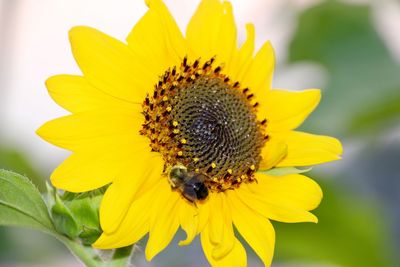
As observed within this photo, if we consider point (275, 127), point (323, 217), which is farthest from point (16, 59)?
point (275, 127)

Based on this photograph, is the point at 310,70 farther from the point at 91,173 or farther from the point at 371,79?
the point at 91,173

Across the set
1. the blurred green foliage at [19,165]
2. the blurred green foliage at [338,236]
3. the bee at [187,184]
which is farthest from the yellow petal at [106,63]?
the blurred green foliage at [19,165]

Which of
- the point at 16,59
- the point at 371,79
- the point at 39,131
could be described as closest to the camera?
the point at 39,131

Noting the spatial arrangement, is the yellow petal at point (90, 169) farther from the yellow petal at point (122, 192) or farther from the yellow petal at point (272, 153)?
the yellow petal at point (272, 153)

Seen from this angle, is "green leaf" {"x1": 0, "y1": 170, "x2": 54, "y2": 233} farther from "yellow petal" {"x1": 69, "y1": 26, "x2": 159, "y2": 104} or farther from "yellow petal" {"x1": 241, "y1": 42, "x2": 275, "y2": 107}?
"yellow petal" {"x1": 241, "y1": 42, "x2": 275, "y2": 107}

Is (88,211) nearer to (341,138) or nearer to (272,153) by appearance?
(272,153)

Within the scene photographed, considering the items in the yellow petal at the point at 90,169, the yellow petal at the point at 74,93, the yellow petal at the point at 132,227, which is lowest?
the yellow petal at the point at 132,227

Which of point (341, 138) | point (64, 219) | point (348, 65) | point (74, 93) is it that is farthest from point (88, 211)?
point (348, 65)
